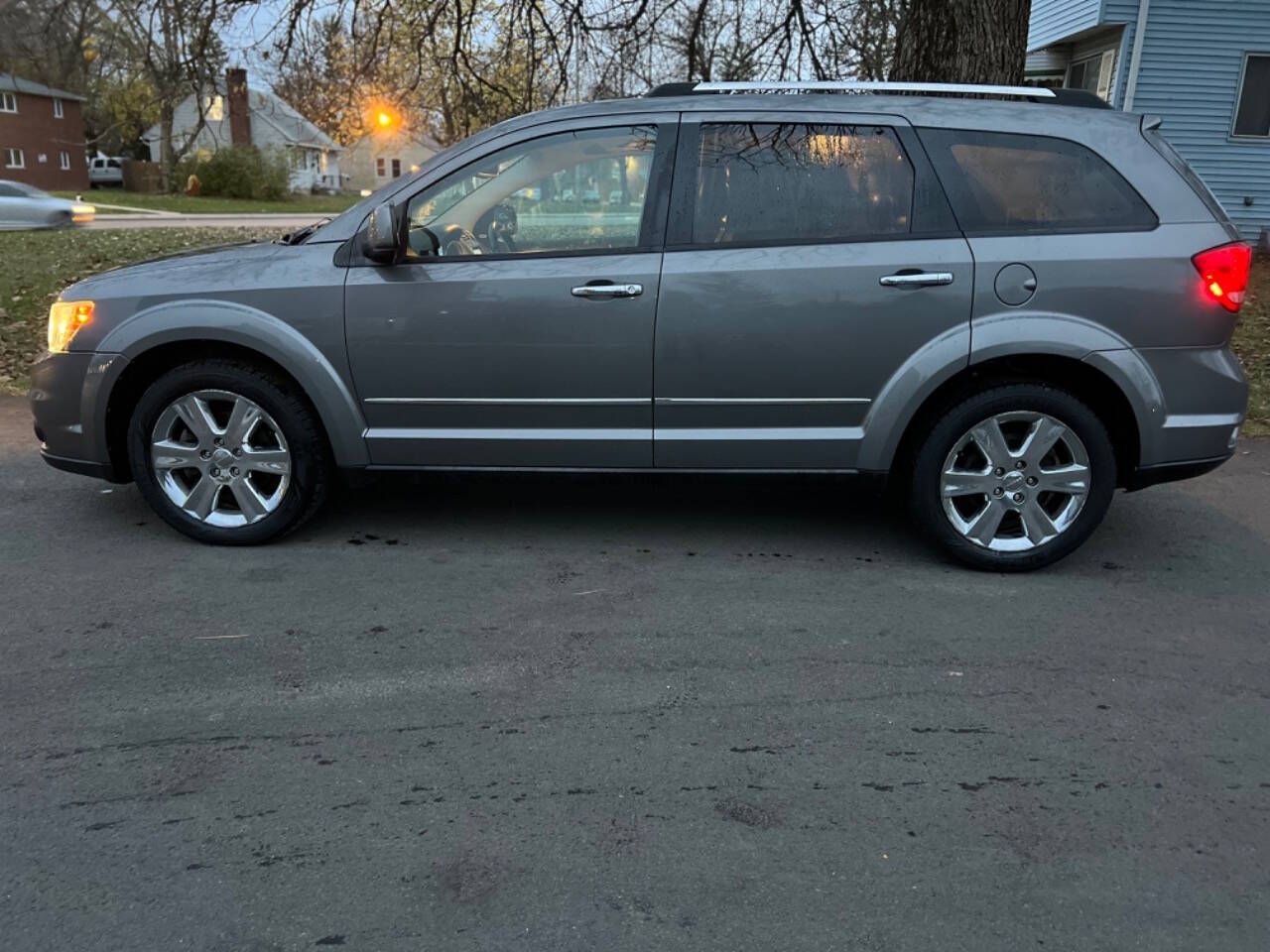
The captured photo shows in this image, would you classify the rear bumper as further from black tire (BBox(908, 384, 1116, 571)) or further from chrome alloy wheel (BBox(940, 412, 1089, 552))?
chrome alloy wheel (BBox(940, 412, 1089, 552))

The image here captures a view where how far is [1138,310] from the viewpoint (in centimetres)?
430

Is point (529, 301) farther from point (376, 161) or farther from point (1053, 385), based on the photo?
point (376, 161)

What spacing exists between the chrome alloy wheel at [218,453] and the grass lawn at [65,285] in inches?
83.6

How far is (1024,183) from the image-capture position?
14.4ft

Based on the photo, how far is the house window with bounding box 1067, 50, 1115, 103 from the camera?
17500mm

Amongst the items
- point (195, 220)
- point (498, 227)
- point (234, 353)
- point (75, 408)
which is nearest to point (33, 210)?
point (195, 220)

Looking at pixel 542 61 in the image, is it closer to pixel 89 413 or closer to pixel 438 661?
pixel 89 413

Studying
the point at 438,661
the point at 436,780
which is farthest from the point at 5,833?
the point at 438,661

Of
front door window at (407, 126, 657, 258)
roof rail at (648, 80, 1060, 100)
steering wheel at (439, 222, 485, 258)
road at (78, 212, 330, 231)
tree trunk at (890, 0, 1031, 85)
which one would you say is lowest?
road at (78, 212, 330, 231)

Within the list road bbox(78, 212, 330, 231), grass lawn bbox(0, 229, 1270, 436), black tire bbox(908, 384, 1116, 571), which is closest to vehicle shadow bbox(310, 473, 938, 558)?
black tire bbox(908, 384, 1116, 571)

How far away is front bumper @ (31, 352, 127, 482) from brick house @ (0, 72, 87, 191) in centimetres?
5506

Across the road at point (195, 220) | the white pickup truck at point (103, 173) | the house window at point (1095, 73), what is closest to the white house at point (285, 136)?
the white pickup truck at point (103, 173)

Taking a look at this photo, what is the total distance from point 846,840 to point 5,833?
2.13 m

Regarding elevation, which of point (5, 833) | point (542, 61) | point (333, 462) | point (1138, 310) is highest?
point (542, 61)
